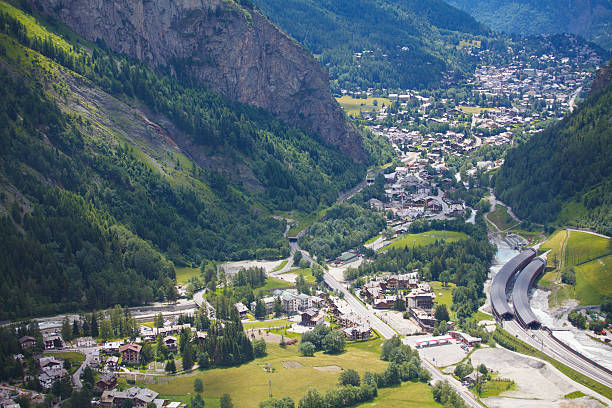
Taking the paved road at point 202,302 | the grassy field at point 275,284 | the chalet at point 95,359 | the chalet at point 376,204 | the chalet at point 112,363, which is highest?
the chalet at point 376,204

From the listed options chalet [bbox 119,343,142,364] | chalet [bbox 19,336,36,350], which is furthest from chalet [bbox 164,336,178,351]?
chalet [bbox 19,336,36,350]

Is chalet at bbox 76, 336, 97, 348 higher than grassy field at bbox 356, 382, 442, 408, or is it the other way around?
chalet at bbox 76, 336, 97, 348

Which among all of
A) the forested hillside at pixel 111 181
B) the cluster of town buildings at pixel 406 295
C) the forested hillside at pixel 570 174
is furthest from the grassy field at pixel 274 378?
the forested hillside at pixel 570 174

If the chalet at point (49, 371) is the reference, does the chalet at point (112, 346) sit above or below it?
above

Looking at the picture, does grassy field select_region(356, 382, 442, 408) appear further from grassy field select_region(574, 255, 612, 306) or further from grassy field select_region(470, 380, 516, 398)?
grassy field select_region(574, 255, 612, 306)

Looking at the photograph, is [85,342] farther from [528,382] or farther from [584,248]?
[584,248]

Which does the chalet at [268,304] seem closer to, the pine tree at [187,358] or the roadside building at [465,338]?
the pine tree at [187,358]

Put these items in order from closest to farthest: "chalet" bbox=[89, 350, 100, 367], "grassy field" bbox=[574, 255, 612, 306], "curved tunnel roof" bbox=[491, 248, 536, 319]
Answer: "chalet" bbox=[89, 350, 100, 367] → "curved tunnel roof" bbox=[491, 248, 536, 319] → "grassy field" bbox=[574, 255, 612, 306]

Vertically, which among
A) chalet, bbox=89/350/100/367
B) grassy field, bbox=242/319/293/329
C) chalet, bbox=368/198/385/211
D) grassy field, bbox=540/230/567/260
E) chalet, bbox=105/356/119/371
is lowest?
chalet, bbox=105/356/119/371
